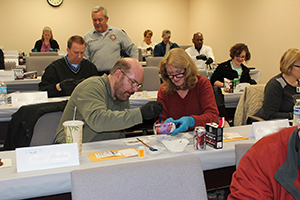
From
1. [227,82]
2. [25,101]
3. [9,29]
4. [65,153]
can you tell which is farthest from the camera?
[9,29]

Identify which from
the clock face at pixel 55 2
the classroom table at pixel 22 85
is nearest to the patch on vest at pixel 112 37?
the classroom table at pixel 22 85

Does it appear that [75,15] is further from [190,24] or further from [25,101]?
[25,101]

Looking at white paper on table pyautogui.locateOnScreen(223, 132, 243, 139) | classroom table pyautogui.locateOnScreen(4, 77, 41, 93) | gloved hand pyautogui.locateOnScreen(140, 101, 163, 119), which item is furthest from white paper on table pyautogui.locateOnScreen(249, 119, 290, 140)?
classroom table pyautogui.locateOnScreen(4, 77, 41, 93)

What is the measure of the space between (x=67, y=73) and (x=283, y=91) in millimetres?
2191

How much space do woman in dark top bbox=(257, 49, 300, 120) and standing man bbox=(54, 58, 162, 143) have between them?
4.35 ft

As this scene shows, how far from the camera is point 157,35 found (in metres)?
10.9

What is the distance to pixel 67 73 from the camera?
3.23m

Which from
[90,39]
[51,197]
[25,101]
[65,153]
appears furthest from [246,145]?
[90,39]

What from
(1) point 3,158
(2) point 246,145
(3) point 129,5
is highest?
(3) point 129,5

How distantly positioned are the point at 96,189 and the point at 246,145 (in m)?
0.63

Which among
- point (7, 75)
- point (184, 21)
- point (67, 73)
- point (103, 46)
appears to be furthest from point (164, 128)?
point (184, 21)

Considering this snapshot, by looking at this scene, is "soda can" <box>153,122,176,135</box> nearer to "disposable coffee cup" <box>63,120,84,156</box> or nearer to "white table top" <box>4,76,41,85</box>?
"disposable coffee cup" <box>63,120,84,156</box>

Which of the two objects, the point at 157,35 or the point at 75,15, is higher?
the point at 75,15

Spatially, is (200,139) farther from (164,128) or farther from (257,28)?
(257,28)
